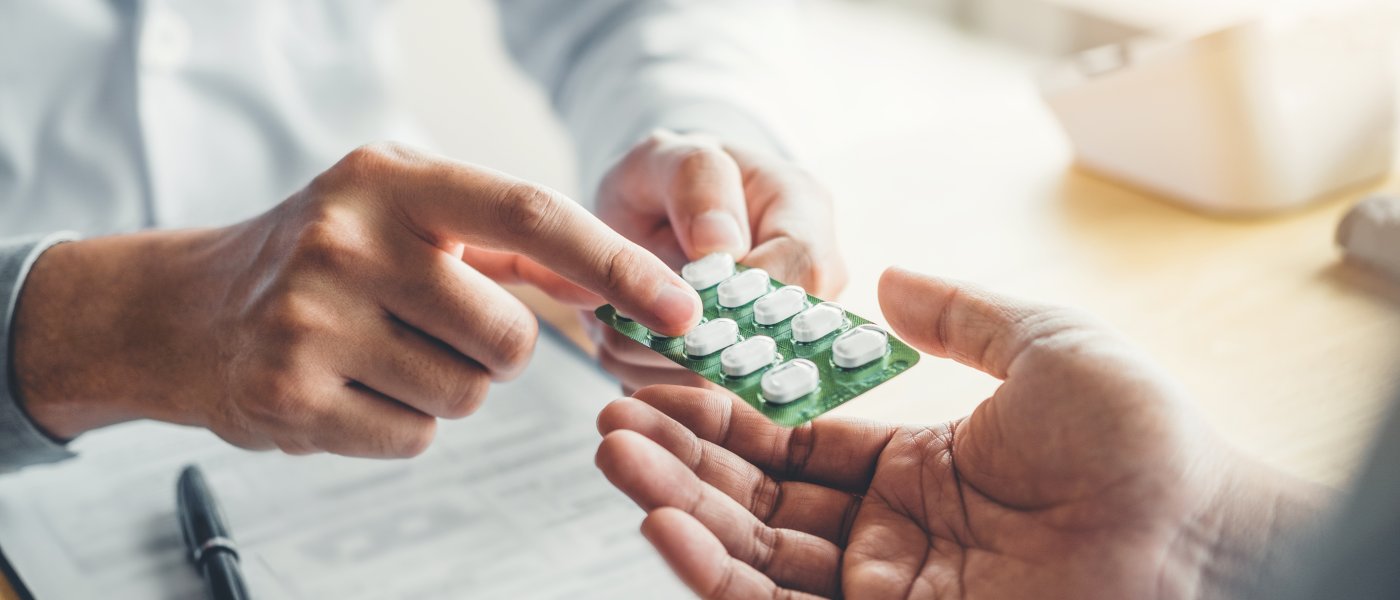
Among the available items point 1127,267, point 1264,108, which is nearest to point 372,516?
point 1127,267

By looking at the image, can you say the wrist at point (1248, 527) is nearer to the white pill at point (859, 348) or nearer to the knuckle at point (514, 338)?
the white pill at point (859, 348)

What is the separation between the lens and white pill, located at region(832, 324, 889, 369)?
541 mm

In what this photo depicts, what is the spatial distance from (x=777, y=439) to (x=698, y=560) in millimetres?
132

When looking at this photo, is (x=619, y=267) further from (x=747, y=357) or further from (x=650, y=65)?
(x=650, y=65)

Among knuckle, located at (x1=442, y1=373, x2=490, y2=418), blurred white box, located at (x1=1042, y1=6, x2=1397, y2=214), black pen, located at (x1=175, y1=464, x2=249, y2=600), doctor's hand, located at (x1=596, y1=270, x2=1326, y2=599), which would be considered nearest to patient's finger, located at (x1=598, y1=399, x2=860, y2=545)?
doctor's hand, located at (x1=596, y1=270, x2=1326, y2=599)

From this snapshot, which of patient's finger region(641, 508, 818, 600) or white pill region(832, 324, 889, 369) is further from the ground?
white pill region(832, 324, 889, 369)

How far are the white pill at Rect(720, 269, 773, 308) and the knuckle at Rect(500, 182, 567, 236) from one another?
0.36ft

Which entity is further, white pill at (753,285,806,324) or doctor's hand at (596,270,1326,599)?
white pill at (753,285,806,324)

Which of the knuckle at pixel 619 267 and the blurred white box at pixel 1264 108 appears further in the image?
the blurred white box at pixel 1264 108

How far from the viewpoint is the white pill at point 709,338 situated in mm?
566

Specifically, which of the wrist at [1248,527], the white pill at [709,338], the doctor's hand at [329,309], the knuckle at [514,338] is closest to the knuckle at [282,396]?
the doctor's hand at [329,309]

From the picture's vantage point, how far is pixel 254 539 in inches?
25.6

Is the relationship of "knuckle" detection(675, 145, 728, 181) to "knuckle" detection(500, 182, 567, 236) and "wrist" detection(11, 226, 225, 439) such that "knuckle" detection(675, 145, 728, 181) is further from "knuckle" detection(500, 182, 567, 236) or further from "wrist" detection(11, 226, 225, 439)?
"wrist" detection(11, 226, 225, 439)

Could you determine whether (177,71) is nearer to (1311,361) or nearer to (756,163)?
(756,163)
